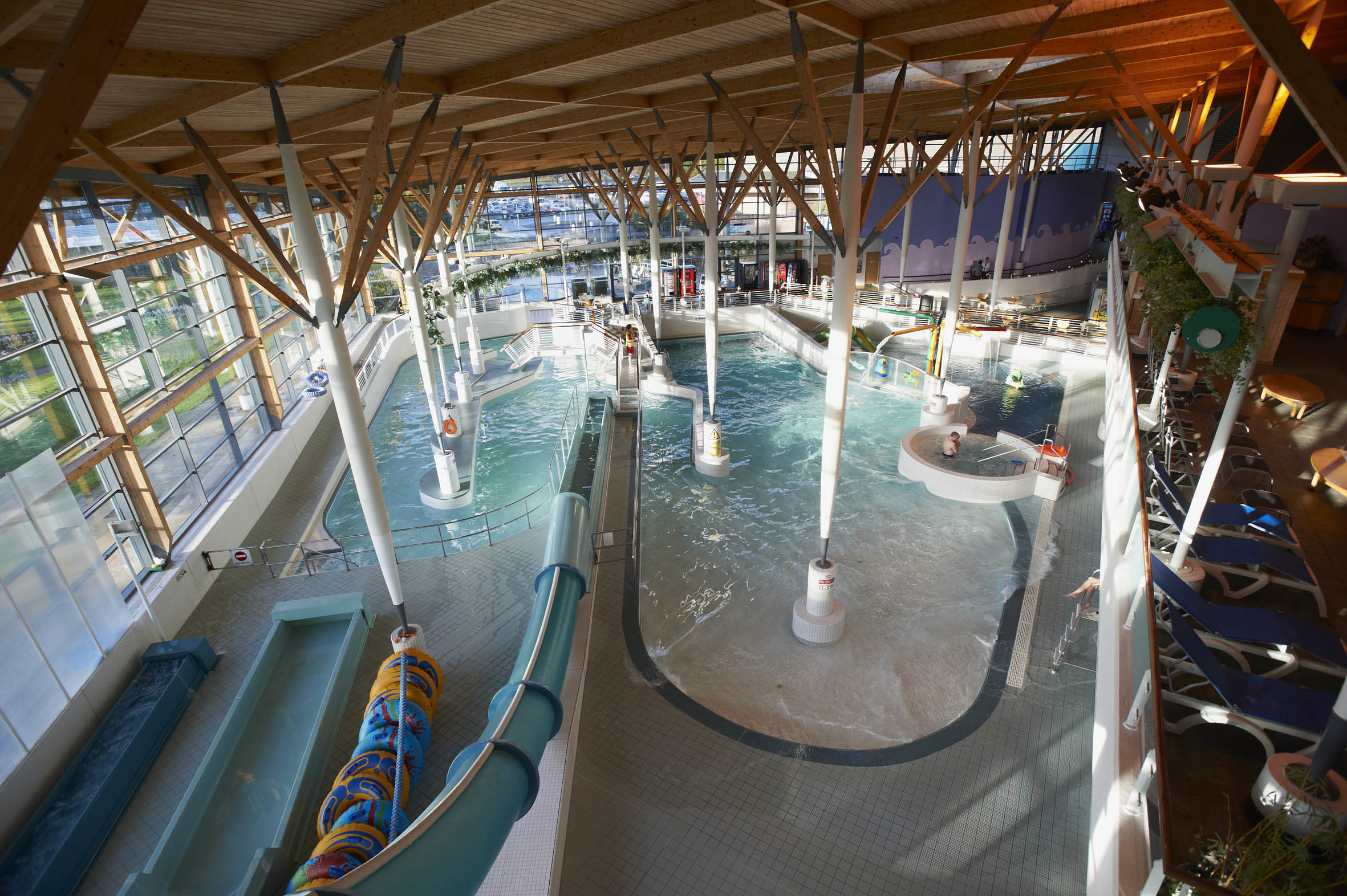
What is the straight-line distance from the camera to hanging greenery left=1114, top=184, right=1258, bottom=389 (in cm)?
607

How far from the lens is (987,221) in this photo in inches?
1139

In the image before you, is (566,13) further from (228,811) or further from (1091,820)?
(1091,820)

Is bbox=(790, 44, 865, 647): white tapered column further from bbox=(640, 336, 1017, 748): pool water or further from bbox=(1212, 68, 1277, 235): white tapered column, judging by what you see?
bbox=(1212, 68, 1277, 235): white tapered column

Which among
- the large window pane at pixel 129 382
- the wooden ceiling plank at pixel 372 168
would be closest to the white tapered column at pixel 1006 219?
the wooden ceiling plank at pixel 372 168

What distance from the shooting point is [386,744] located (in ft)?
20.2

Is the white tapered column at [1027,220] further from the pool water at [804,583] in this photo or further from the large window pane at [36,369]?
the large window pane at [36,369]

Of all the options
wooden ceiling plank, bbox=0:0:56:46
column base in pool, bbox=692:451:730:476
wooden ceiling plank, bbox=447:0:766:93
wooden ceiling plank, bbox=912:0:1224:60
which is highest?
wooden ceiling plank, bbox=912:0:1224:60

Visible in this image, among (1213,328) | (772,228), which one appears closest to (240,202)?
(1213,328)

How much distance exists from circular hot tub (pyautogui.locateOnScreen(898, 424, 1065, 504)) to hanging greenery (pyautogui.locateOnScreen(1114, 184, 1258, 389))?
275 cm

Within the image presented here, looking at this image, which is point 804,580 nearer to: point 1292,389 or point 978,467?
point 978,467

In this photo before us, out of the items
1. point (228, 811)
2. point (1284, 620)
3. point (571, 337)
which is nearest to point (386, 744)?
point (228, 811)

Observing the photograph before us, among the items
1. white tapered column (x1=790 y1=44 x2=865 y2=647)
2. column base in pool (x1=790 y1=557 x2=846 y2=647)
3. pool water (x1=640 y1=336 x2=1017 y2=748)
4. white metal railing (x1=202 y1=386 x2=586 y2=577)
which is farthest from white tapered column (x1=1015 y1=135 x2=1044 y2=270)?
column base in pool (x1=790 y1=557 x2=846 y2=647)

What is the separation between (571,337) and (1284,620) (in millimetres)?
22517

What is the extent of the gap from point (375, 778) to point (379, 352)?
18.9 m
